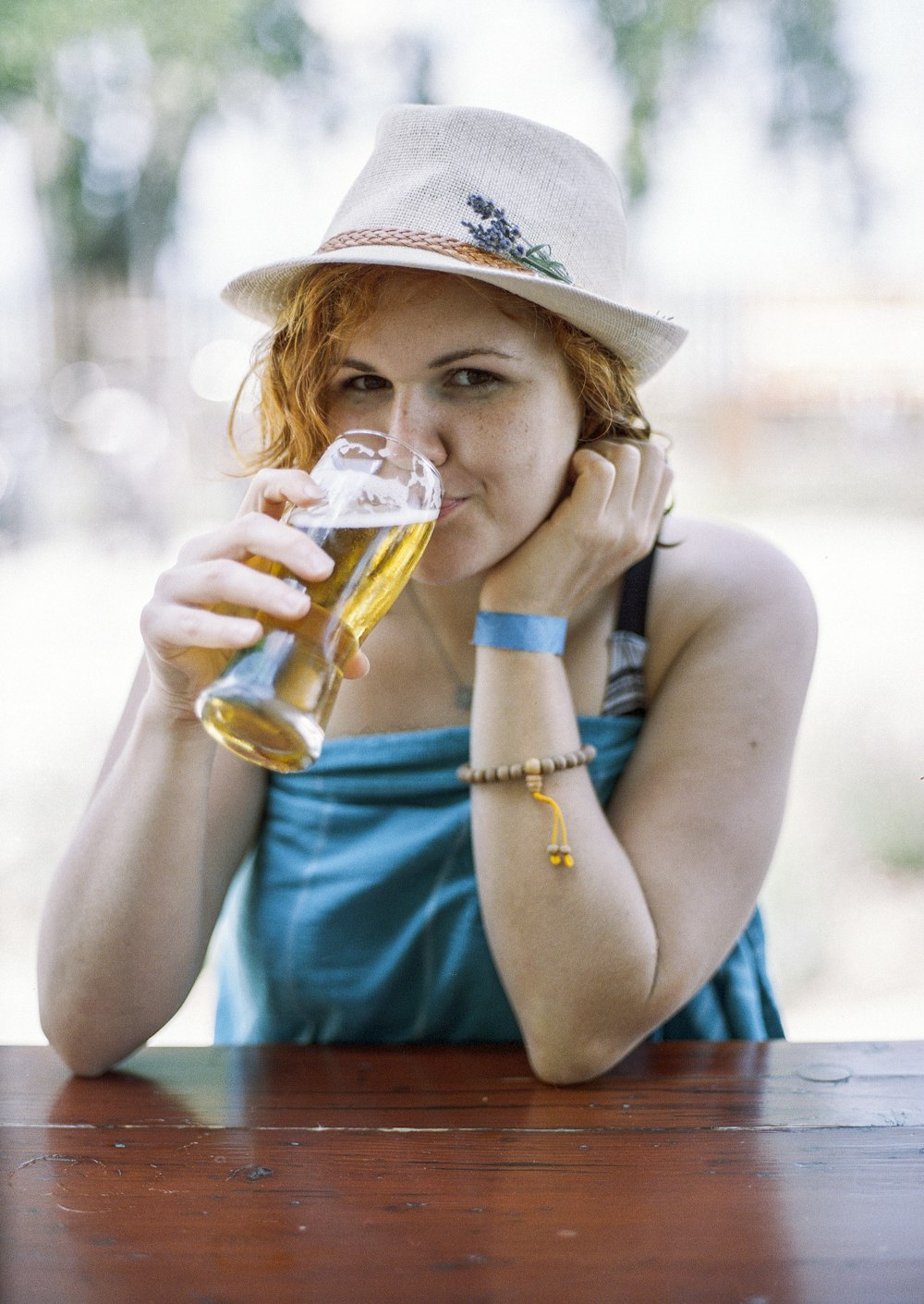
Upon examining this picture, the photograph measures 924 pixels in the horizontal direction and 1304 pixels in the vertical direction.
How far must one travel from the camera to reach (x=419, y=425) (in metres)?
1.48

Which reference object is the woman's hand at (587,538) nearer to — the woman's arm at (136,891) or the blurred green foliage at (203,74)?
the woman's arm at (136,891)

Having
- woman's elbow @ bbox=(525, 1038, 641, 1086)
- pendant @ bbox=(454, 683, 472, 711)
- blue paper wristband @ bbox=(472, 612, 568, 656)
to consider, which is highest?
blue paper wristband @ bbox=(472, 612, 568, 656)

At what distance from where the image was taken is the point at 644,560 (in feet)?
5.97

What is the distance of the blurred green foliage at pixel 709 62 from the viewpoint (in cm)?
657

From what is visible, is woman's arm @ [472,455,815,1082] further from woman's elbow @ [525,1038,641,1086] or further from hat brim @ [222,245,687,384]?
hat brim @ [222,245,687,384]

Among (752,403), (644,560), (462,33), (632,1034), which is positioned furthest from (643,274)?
(632,1034)

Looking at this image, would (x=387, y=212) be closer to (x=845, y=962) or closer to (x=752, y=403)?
(x=845, y=962)

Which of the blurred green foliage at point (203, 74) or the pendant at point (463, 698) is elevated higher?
the blurred green foliage at point (203, 74)

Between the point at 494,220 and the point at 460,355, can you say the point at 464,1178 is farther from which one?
the point at 494,220

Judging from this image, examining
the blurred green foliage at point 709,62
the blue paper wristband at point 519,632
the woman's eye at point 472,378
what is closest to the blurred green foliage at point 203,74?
the blurred green foliage at point 709,62

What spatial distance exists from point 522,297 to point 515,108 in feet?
14.4

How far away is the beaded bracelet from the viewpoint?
4.77 ft

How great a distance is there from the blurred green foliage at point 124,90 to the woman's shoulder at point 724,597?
5.57 meters

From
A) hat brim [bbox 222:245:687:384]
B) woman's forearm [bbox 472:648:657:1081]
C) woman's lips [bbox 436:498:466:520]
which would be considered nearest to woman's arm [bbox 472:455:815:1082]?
woman's forearm [bbox 472:648:657:1081]
